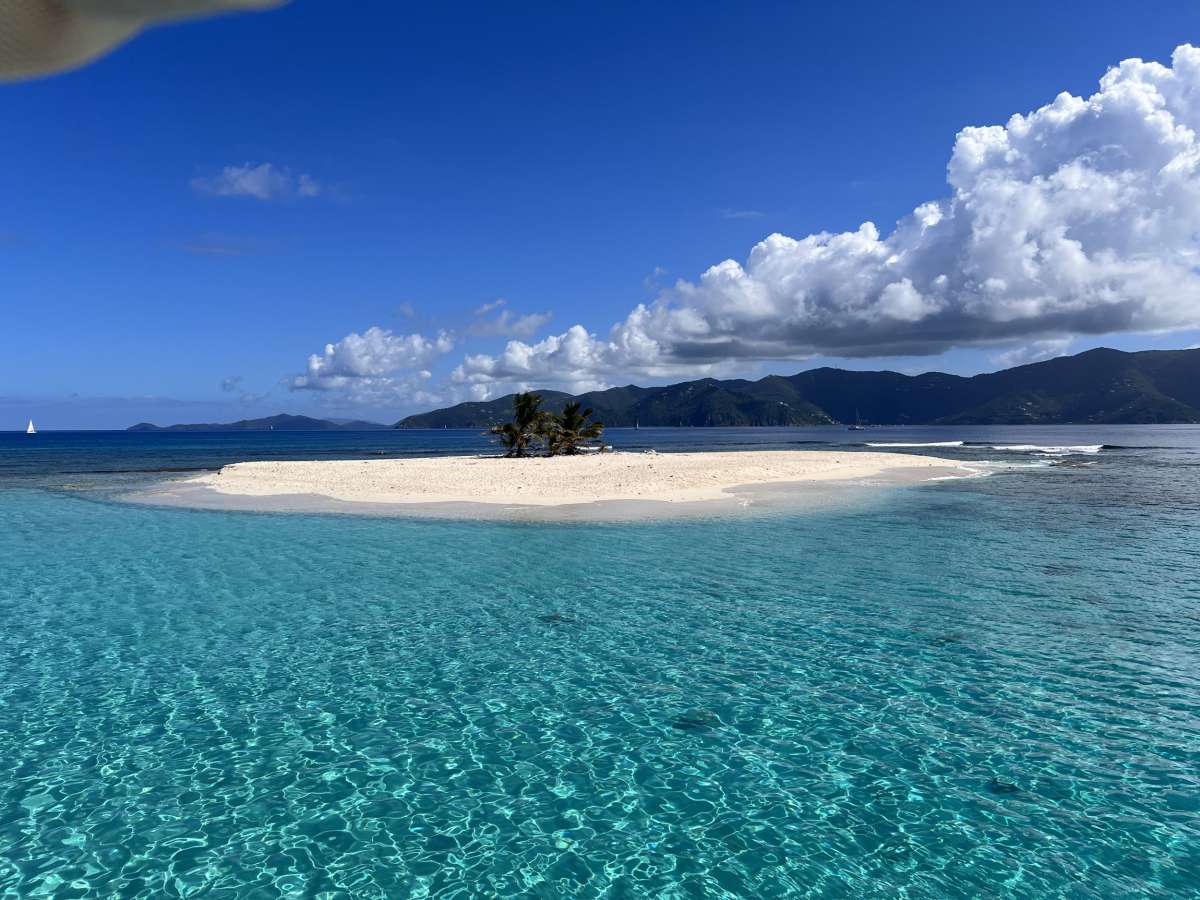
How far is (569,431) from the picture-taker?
8512 cm

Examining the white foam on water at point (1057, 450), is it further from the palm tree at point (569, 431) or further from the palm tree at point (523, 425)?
the palm tree at point (523, 425)

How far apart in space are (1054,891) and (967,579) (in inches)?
665

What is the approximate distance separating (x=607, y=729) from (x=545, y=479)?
4591 cm

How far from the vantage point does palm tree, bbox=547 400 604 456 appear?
8444cm

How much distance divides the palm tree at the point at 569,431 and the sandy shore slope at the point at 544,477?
33.9ft

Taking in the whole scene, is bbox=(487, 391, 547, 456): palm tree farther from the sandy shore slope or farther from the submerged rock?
the submerged rock

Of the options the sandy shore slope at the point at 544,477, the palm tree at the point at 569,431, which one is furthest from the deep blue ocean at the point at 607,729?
the palm tree at the point at 569,431

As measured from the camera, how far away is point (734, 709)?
1448 centimetres

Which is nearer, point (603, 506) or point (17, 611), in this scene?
point (17, 611)

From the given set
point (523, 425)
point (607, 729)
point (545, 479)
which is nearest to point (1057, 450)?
point (523, 425)

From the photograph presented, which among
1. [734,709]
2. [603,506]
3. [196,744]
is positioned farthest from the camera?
[603,506]

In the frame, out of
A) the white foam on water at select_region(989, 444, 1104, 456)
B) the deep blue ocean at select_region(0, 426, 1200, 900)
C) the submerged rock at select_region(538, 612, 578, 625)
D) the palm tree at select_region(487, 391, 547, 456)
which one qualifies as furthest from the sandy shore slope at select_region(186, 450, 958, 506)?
the white foam on water at select_region(989, 444, 1104, 456)

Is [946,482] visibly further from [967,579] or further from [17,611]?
[17,611]

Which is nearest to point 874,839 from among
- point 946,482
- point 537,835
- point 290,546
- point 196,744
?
point 537,835
